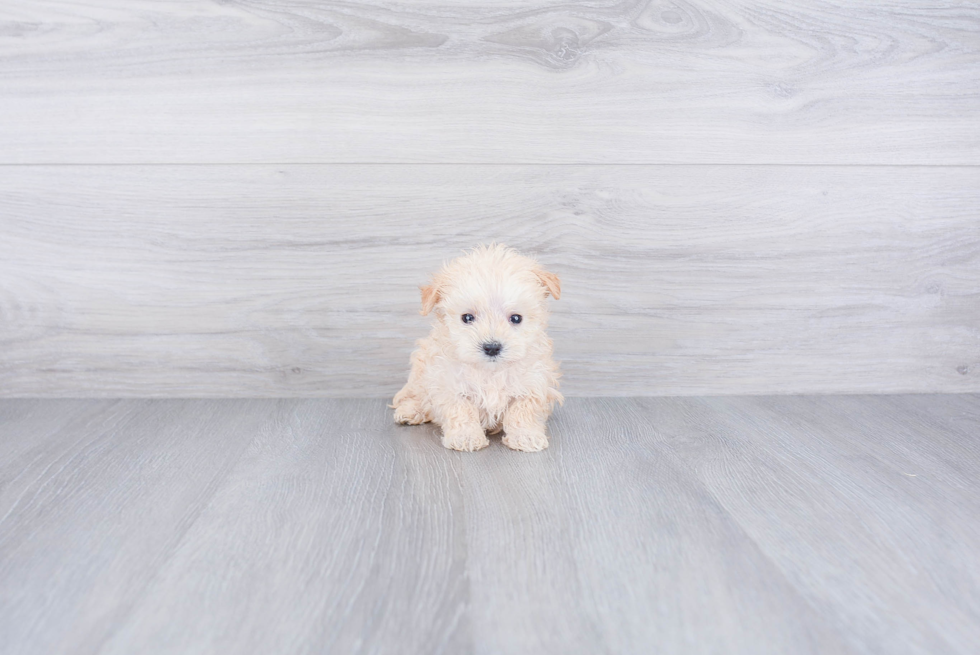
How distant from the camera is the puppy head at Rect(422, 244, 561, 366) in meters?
1.06

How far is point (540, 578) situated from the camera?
71 cm

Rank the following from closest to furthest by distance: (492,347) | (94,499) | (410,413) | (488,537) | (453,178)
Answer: (488,537), (94,499), (492,347), (410,413), (453,178)

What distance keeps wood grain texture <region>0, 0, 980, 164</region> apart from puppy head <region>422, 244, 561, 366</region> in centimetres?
33

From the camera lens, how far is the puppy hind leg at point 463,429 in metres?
1.10

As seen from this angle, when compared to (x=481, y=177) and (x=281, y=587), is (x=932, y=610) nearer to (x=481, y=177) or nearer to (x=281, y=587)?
(x=281, y=587)

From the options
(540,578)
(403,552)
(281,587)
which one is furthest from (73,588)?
(540,578)

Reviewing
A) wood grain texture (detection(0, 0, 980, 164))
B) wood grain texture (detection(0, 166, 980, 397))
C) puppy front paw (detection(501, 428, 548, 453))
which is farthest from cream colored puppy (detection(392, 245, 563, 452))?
wood grain texture (detection(0, 0, 980, 164))

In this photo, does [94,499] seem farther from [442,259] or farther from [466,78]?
[466,78]

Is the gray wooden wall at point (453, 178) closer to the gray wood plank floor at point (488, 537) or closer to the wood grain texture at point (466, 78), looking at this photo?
the wood grain texture at point (466, 78)

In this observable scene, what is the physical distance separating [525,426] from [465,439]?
100 millimetres

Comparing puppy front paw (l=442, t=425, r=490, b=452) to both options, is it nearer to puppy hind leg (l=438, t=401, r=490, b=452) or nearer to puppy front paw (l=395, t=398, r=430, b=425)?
puppy hind leg (l=438, t=401, r=490, b=452)

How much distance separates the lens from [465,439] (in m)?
1.10

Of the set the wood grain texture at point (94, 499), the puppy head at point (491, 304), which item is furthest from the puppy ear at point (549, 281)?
the wood grain texture at point (94, 499)

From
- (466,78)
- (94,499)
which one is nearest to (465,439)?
(94,499)
